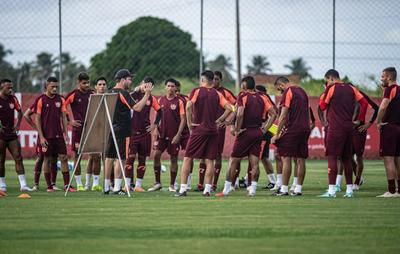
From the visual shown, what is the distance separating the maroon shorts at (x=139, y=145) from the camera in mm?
21812

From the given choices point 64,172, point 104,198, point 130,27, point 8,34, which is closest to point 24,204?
point 104,198

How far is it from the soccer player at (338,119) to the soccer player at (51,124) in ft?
20.0

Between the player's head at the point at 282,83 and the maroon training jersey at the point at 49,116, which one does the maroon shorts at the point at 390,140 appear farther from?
the maroon training jersey at the point at 49,116

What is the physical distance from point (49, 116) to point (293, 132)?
5692 mm

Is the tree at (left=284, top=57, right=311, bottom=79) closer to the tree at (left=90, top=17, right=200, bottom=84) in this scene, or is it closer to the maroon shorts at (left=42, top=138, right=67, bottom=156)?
the tree at (left=90, top=17, right=200, bottom=84)

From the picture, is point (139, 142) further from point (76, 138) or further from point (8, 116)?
point (8, 116)

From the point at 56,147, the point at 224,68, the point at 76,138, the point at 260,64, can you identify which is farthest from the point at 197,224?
the point at 224,68

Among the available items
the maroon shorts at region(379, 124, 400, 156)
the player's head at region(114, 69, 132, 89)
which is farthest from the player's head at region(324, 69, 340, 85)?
the player's head at region(114, 69, 132, 89)

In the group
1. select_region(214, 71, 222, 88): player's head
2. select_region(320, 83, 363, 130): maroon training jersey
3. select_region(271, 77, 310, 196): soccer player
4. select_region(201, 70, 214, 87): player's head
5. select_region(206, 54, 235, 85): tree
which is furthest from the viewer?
select_region(206, 54, 235, 85): tree

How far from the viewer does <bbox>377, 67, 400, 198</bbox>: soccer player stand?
743 inches

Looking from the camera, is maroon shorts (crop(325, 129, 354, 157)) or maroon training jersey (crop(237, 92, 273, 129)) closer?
maroon shorts (crop(325, 129, 354, 157))

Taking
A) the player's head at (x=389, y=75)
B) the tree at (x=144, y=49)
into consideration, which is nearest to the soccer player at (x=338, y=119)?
the player's head at (x=389, y=75)

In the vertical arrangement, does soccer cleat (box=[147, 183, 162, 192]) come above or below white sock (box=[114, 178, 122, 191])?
below

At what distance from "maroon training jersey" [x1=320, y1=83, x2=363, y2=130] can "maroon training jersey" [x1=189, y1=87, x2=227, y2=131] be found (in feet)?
7.00
